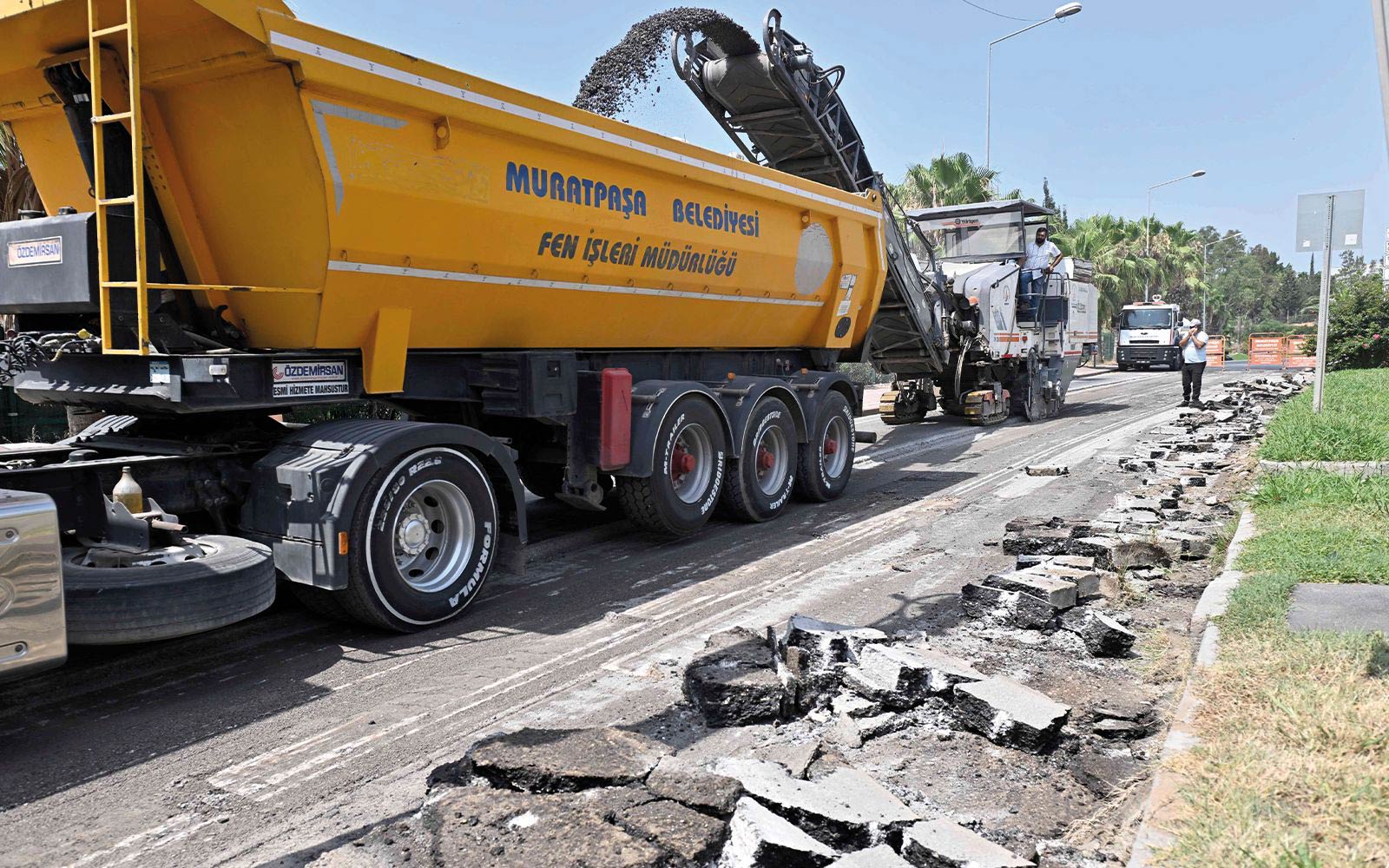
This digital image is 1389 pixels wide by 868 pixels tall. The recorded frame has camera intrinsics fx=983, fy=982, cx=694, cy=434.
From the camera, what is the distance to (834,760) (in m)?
3.78

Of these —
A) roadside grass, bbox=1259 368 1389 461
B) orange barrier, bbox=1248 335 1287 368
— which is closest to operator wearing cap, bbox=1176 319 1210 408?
roadside grass, bbox=1259 368 1389 461

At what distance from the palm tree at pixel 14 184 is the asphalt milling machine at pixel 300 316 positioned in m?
2.19

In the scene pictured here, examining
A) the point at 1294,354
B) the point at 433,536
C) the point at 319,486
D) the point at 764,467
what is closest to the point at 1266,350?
the point at 1294,354

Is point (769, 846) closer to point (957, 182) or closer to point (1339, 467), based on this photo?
point (1339, 467)

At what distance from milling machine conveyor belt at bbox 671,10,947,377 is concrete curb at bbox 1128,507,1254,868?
21.7 ft

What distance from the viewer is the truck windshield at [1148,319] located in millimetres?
37375

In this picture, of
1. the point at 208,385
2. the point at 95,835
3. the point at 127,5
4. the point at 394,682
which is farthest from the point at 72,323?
the point at 95,835

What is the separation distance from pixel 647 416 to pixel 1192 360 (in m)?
16.0

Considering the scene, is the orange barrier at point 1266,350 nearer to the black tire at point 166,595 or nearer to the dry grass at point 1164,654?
the dry grass at point 1164,654

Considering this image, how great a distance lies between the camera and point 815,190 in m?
Answer: 9.62

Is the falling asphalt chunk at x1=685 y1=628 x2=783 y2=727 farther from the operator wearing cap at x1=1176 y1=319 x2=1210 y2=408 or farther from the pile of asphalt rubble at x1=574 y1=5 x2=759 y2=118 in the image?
the operator wearing cap at x1=1176 y1=319 x2=1210 y2=408

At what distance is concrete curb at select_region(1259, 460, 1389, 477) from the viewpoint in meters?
8.45

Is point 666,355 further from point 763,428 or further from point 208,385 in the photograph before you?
point 208,385

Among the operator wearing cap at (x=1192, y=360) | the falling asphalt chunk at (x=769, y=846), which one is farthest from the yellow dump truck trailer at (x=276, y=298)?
the operator wearing cap at (x=1192, y=360)
